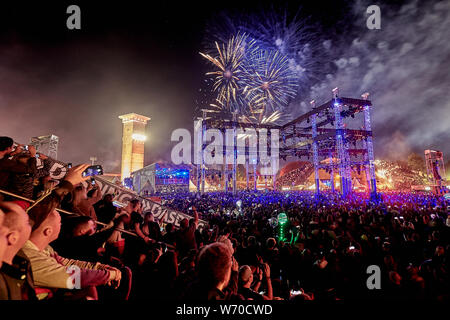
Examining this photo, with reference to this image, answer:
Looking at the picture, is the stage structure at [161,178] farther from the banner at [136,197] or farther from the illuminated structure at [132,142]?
the banner at [136,197]

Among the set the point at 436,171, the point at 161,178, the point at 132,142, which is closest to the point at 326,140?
the point at 436,171

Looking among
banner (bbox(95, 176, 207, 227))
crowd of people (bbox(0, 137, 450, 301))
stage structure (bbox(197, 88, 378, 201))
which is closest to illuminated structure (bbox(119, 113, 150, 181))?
stage structure (bbox(197, 88, 378, 201))

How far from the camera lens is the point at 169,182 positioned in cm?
4803

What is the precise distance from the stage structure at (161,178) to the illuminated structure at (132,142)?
13369mm

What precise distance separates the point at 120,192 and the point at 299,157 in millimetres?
40408

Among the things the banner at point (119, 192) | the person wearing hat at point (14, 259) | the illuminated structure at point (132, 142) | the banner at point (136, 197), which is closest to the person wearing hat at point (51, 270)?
the person wearing hat at point (14, 259)

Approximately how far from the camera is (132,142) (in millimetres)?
63969

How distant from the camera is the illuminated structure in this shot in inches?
2496

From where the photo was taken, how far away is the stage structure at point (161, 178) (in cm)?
4589

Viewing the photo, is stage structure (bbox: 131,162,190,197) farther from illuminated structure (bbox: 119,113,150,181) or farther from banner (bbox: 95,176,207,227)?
banner (bbox: 95,176,207,227)

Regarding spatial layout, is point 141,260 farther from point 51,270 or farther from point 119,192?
point 119,192

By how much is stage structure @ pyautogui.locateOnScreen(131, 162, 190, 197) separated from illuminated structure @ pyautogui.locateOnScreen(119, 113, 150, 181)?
13369mm
